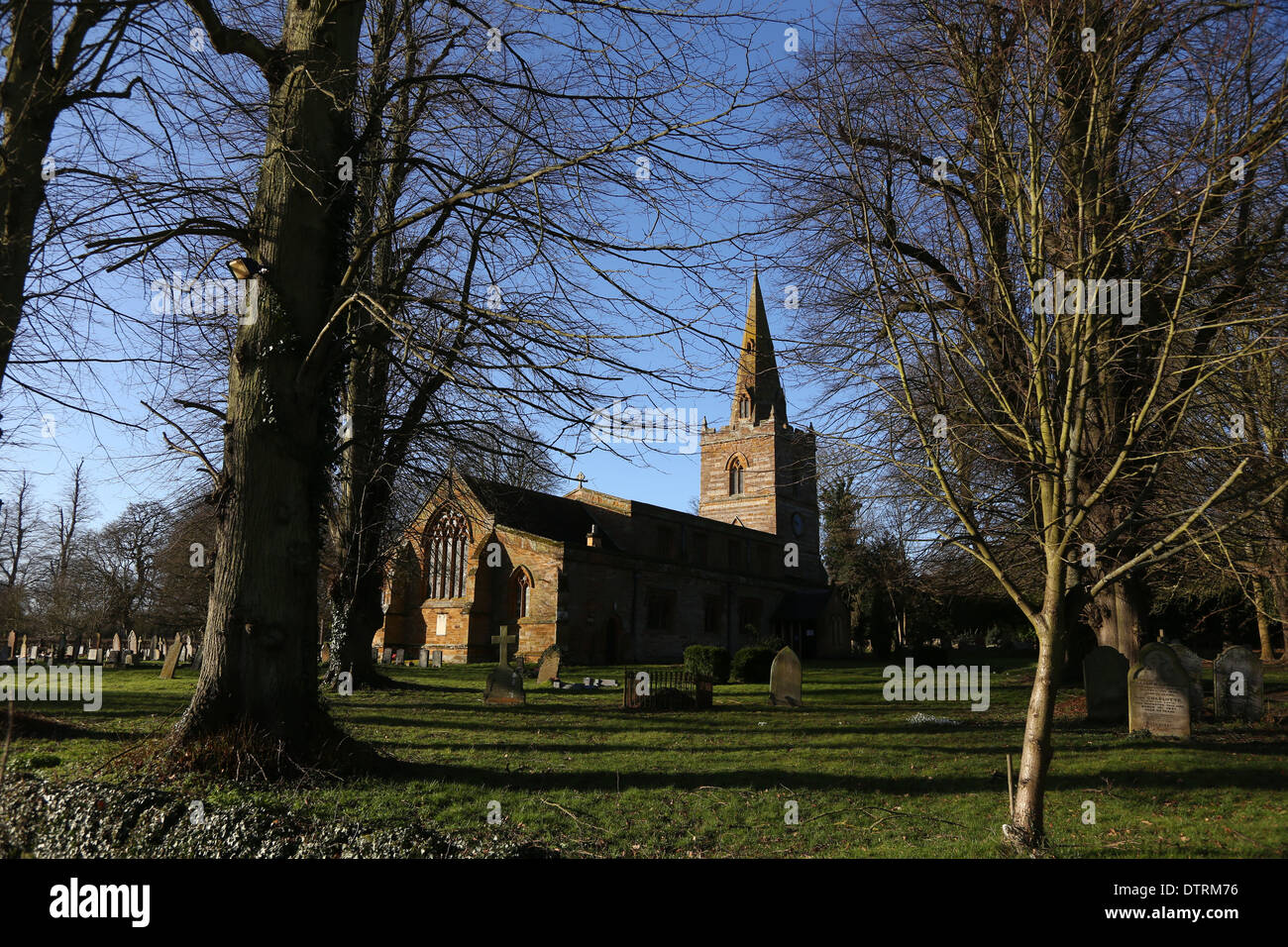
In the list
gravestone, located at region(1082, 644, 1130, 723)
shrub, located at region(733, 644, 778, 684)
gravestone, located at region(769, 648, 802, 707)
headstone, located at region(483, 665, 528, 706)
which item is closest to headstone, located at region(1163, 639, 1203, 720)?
gravestone, located at region(1082, 644, 1130, 723)

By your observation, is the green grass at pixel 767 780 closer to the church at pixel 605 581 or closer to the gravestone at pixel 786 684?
the gravestone at pixel 786 684

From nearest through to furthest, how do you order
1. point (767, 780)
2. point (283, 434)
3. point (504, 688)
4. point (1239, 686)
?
point (283, 434) → point (767, 780) → point (1239, 686) → point (504, 688)

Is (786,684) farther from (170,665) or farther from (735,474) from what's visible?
(735,474)

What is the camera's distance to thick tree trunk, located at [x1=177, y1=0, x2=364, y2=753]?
25.7 ft

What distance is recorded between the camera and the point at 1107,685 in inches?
546

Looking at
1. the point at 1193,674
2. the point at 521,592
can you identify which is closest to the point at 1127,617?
the point at 1193,674

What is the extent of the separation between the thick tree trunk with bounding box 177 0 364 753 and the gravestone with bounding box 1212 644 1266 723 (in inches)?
565

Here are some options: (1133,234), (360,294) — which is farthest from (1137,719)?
(360,294)

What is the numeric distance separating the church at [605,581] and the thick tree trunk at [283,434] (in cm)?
1344

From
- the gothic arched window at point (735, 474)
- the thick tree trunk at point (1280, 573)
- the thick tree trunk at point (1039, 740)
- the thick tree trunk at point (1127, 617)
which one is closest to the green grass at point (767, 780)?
the thick tree trunk at point (1039, 740)

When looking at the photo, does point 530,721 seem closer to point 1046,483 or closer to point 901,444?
point 901,444

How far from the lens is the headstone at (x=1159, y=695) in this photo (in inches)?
480

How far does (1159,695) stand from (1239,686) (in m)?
2.97
